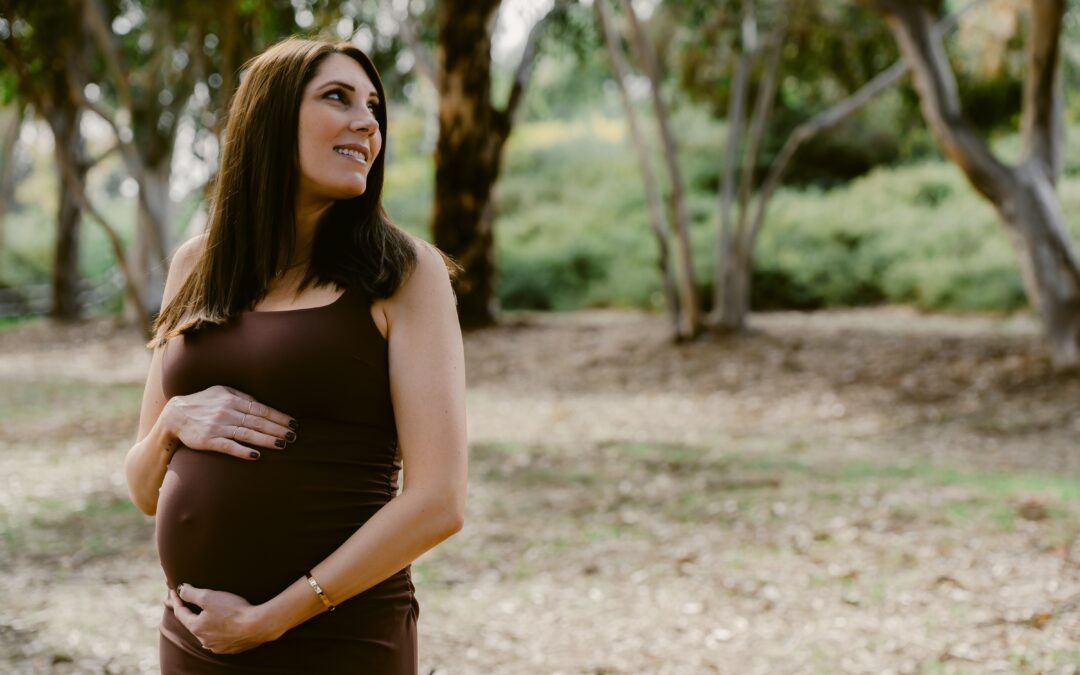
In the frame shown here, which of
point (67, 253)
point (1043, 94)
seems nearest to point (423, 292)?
point (1043, 94)

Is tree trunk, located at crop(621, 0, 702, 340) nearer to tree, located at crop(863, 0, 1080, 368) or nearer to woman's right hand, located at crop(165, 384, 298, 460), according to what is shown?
tree, located at crop(863, 0, 1080, 368)

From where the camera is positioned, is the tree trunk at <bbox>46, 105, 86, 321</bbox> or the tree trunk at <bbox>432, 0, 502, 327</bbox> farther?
the tree trunk at <bbox>46, 105, 86, 321</bbox>

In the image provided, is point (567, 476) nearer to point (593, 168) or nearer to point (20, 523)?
point (20, 523)

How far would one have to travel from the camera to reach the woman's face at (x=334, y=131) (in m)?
1.97

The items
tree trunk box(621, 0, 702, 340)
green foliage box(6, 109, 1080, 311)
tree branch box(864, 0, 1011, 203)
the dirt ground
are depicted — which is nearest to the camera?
the dirt ground

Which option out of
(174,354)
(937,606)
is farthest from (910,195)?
(174,354)

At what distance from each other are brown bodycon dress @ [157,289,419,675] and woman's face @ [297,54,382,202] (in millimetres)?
237

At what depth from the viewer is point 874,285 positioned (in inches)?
728

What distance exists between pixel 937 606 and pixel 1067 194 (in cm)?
1460

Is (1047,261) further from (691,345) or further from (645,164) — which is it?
(645,164)

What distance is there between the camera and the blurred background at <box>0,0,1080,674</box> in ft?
16.8

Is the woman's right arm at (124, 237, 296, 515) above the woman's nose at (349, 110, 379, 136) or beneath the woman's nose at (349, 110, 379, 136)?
beneath

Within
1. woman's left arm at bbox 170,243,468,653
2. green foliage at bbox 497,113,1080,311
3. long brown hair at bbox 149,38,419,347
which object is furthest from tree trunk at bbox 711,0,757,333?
woman's left arm at bbox 170,243,468,653

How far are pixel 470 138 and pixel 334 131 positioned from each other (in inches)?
504
